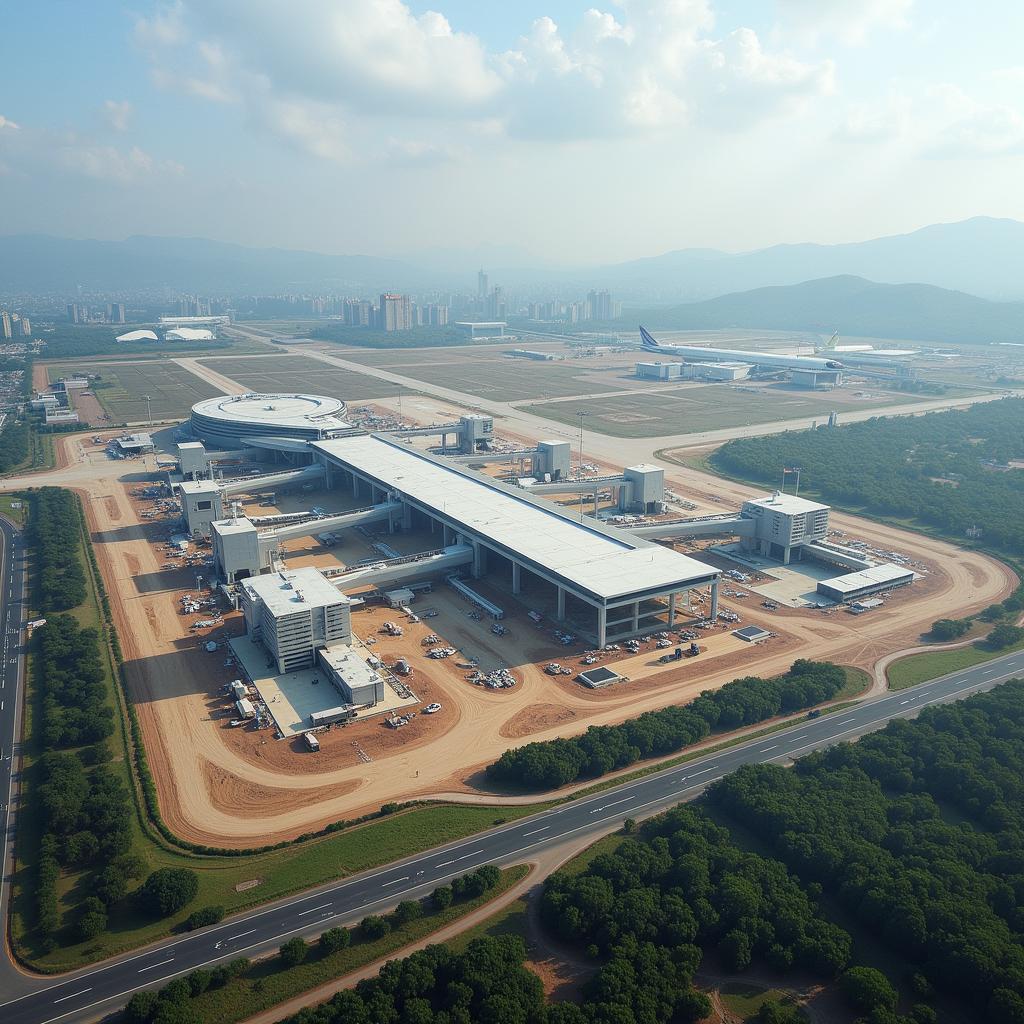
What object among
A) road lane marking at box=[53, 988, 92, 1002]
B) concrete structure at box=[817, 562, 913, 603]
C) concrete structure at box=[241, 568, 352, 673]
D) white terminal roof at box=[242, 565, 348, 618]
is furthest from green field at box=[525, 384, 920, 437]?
road lane marking at box=[53, 988, 92, 1002]

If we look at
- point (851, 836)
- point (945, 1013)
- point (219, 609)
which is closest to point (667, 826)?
point (851, 836)

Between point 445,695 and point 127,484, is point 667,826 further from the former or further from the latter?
point 127,484

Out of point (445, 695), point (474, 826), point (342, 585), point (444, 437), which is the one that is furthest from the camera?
point (444, 437)

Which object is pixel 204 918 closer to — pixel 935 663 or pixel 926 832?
pixel 926 832

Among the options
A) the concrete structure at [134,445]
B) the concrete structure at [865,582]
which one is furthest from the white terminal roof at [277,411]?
the concrete structure at [865,582]

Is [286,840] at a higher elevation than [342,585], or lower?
lower

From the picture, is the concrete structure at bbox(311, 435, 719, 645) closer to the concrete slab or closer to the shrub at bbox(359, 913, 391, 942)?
the concrete slab

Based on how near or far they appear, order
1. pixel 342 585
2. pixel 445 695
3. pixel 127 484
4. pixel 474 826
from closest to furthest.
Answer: pixel 474 826
pixel 445 695
pixel 342 585
pixel 127 484
